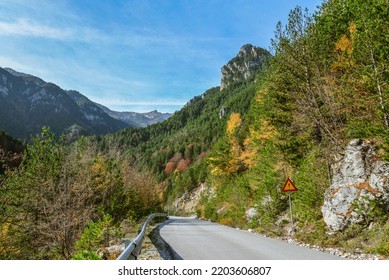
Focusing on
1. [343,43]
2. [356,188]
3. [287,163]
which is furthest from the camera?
[343,43]

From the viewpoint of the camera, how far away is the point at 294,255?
27.4 feet

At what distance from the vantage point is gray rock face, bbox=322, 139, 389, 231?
10.5 metres

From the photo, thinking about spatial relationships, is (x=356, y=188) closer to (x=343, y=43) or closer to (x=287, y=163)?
(x=287, y=163)

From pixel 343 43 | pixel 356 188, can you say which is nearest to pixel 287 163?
pixel 356 188

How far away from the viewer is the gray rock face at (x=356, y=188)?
1054cm

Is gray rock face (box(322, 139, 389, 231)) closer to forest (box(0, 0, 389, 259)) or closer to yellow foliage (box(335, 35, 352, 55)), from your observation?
forest (box(0, 0, 389, 259))

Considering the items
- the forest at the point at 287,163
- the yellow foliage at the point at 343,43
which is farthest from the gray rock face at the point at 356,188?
the yellow foliage at the point at 343,43

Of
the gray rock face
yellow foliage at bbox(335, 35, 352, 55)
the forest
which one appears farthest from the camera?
yellow foliage at bbox(335, 35, 352, 55)

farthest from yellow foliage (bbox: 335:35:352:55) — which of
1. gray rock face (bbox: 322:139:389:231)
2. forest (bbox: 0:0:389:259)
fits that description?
gray rock face (bbox: 322:139:389:231)

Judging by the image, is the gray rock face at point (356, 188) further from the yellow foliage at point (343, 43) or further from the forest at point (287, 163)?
the yellow foliage at point (343, 43)

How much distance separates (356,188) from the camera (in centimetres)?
1131

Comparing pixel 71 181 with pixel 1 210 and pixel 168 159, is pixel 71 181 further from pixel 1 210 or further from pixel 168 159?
pixel 168 159

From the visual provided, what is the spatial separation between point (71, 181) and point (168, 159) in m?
123

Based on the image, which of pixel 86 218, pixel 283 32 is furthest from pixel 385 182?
pixel 86 218
